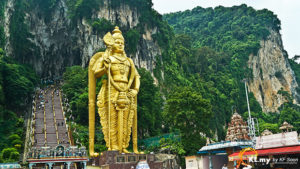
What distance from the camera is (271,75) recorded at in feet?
172

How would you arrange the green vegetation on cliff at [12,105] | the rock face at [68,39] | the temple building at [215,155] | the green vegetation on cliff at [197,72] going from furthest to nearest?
1. the rock face at [68,39]
2. the green vegetation on cliff at [197,72]
3. the green vegetation on cliff at [12,105]
4. the temple building at [215,155]

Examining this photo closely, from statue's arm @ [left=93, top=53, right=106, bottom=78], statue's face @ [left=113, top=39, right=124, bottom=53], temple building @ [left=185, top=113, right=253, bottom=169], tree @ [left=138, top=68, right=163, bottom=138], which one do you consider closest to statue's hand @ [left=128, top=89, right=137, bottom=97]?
statue's arm @ [left=93, top=53, right=106, bottom=78]

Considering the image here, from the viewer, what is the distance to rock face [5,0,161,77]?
108 ft

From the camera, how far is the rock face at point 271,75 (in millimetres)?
49062

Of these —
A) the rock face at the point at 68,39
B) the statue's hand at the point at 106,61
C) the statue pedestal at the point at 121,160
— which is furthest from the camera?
the rock face at the point at 68,39

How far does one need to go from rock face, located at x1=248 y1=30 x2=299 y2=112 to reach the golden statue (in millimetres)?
37145

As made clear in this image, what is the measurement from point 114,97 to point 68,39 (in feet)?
84.4

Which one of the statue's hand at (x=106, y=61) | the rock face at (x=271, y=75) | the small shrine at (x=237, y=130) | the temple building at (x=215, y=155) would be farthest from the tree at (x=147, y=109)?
the rock face at (x=271, y=75)

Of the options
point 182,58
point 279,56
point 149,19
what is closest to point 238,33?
point 279,56

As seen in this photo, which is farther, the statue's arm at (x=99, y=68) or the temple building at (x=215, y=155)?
the temple building at (x=215, y=155)

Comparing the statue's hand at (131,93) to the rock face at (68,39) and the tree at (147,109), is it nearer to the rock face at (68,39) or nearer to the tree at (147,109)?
the tree at (147,109)

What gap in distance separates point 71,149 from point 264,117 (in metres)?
34.8

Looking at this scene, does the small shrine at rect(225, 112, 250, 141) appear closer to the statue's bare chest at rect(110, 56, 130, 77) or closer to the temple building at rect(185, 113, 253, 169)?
the temple building at rect(185, 113, 253, 169)

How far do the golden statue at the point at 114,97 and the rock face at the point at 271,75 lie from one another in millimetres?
37145
